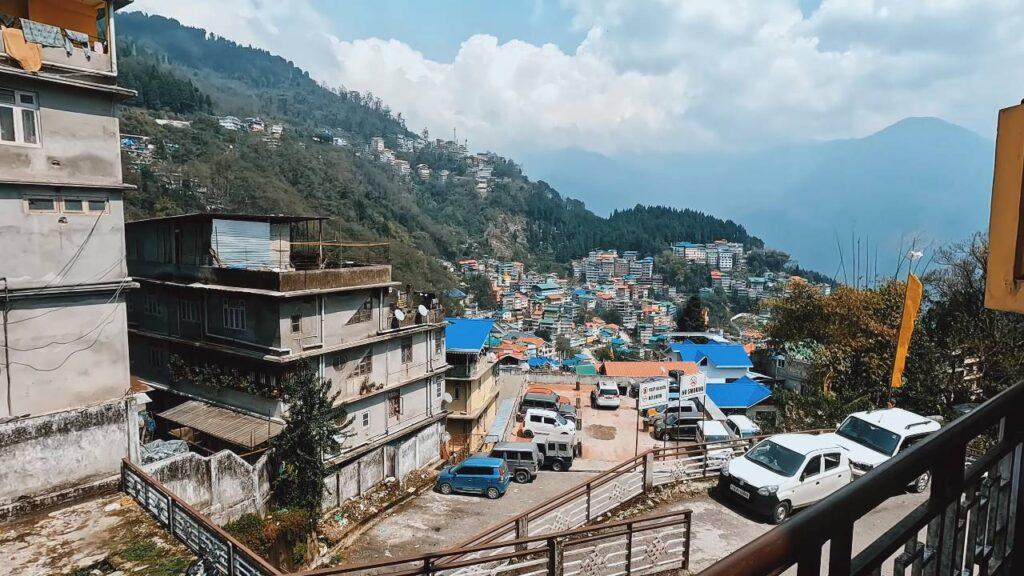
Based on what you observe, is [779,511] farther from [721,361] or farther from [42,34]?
[721,361]

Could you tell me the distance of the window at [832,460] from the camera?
30.1 ft

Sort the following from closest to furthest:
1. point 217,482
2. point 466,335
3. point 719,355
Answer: point 217,482 → point 466,335 → point 719,355

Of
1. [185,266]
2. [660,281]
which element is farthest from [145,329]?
[660,281]

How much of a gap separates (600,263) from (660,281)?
64.9 feet

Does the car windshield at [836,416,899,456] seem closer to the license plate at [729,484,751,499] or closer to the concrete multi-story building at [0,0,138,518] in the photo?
the license plate at [729,484,751,499]

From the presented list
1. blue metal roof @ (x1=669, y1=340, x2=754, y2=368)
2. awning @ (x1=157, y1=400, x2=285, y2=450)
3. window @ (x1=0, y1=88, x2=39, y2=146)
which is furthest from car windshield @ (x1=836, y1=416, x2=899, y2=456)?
blue metal roof @ (x1=669, y1=340, x2=754, y2=368)

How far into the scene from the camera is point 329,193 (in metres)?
107

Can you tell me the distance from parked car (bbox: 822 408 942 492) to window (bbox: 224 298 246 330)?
16708 millimetres

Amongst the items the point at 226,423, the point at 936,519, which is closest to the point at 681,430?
the point at 226,423

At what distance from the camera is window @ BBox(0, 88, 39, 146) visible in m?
9.77

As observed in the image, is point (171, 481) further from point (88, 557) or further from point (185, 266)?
point (185, 266)

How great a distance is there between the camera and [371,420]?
68.5 feet

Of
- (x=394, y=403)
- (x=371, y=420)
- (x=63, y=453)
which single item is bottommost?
(x=371, y=420)

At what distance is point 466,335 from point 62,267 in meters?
18.5
